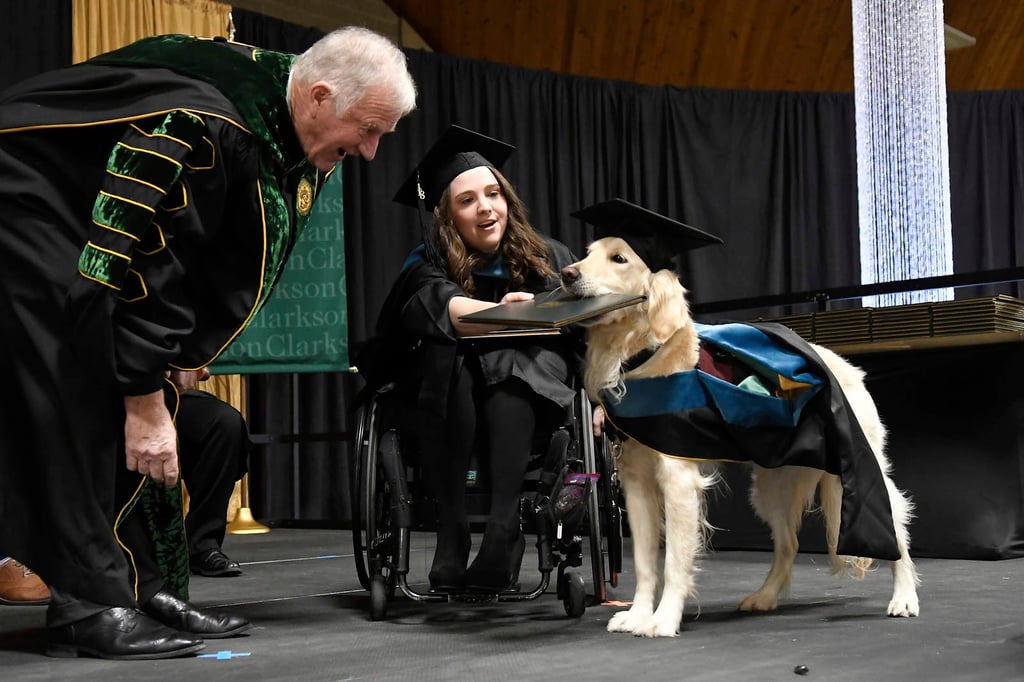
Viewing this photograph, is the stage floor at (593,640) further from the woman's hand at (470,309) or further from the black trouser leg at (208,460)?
the woman's hand at (470,309)

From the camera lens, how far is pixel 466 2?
7.37m

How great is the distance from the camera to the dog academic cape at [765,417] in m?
2.39

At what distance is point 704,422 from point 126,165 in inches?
51.5

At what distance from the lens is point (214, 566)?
3.81 meters

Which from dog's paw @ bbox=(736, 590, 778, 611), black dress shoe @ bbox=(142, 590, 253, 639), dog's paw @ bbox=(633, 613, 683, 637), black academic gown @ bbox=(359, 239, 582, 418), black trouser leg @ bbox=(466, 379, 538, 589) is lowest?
dog's paw @ bbox=(736, 590, 778, 611)

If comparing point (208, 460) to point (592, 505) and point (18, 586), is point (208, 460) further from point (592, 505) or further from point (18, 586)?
point (592, 505)

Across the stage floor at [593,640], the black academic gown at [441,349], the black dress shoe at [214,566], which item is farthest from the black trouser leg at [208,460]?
the black academic gown at [441,349]

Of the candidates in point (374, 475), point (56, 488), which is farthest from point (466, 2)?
point (56, 488)

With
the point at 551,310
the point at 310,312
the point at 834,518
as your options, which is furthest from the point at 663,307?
the point at 310,312

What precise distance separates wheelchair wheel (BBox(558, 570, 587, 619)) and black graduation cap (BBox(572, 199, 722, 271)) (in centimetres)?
75

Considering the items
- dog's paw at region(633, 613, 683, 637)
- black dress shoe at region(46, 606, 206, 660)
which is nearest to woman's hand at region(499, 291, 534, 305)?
dog's paw at region(633, 613, 683, 637)

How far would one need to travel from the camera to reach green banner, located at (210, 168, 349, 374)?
5.68 meters

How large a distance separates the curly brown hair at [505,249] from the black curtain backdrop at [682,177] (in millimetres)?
3721

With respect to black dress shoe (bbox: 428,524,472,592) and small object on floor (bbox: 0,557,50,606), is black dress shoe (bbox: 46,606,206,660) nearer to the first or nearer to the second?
black dress shoe (bbox: 428,524,472,592)
